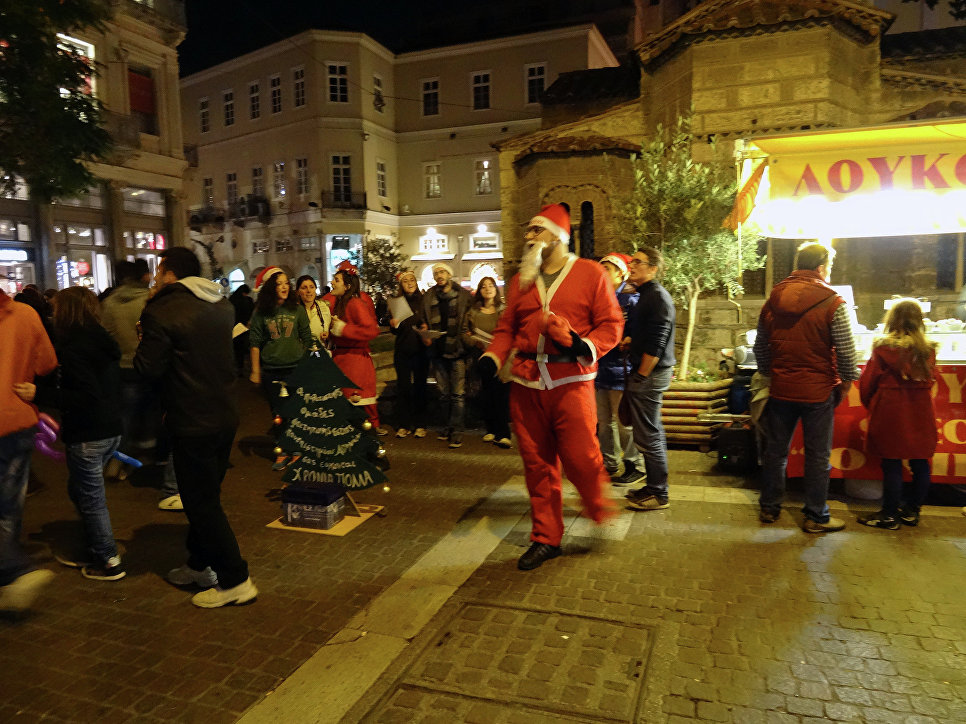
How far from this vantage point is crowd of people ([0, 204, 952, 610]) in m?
3.96

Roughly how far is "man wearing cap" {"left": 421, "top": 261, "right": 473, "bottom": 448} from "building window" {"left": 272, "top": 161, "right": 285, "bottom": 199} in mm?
30677

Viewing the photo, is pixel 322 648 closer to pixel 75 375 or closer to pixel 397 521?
pixel 397 521

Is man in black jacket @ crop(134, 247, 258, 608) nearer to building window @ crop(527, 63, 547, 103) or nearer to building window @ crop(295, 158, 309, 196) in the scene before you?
building window @ crop(295, 158, 309, 196)

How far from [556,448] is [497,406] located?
3438mm

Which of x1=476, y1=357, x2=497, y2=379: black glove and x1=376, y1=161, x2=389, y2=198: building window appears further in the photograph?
x1=376, y1=161, x2=389, y2=198: building window

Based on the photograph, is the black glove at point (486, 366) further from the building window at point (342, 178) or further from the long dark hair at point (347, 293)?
the building window at point (342, 178)

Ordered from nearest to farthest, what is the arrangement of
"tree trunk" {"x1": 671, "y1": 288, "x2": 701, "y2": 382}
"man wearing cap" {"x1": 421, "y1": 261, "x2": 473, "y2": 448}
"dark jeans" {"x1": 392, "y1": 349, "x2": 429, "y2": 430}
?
"man wearing cap" {"x1": 421, "y1": 261, "x2": 473, "y2": 448}
"dark jeans" {"x1": 392, "y1": 349, "x2": 429, "y2": 430}
"tree trunk" {"x1": 671, "y1": 288, "x2": 701, "y2": 382}

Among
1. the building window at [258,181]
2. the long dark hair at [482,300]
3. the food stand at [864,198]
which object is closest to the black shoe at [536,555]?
the food stand at [864,198]

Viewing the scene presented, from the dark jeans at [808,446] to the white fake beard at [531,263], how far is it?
84.1 inches

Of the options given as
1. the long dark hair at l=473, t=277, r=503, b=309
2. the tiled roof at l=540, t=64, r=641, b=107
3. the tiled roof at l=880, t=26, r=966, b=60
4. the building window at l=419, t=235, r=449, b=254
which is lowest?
the long dark hair at l=473, t=277, r=503, b=309

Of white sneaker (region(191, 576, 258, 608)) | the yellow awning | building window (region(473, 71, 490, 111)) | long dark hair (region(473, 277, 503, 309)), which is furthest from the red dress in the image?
building window (region(473, 71, 490, 111))

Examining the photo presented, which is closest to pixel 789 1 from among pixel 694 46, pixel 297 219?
pixel 694 46

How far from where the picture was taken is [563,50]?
34594 mm

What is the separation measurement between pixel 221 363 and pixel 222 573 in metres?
1.23
